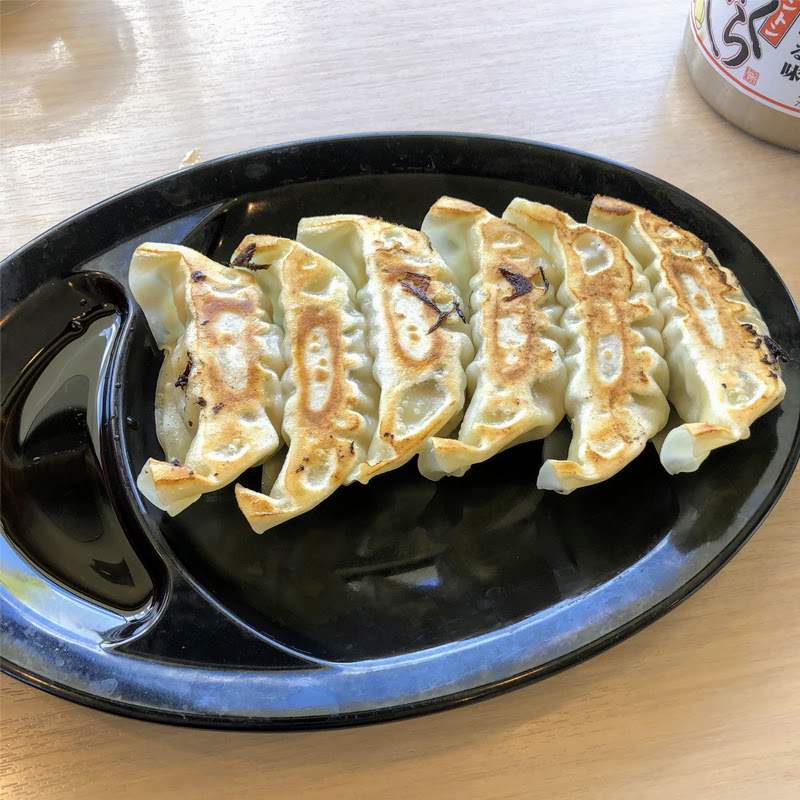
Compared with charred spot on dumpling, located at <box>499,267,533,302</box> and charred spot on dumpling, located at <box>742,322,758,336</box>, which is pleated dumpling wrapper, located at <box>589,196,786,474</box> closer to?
charred spot on dumpling, located at <box>742,322,758,336</box>

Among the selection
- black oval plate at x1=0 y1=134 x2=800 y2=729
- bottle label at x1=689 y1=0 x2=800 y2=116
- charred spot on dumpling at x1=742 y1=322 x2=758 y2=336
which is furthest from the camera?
bottle label at x1=689 y1=0 x2=800 y2=116

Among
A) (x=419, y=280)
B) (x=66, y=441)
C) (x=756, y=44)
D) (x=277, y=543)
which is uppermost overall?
(x=756, y=44)

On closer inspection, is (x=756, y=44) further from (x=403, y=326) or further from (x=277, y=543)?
(x=277, y=543)

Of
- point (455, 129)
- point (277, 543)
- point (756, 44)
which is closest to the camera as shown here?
point (277, 543)

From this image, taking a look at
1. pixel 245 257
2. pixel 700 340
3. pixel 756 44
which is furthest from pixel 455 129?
pixel 700 340

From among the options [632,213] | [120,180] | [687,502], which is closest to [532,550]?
[687,502]

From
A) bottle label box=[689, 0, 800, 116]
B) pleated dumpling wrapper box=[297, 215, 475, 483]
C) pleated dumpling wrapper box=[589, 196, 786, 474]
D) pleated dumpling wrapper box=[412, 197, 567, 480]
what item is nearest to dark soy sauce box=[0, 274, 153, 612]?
pleated dumpling wrapper box=[297, 215, 475, 483]
